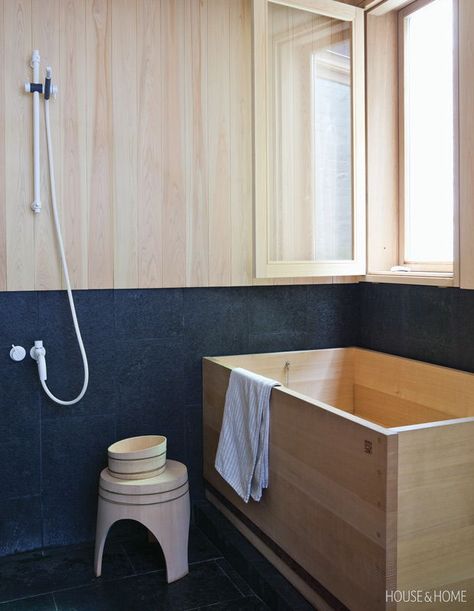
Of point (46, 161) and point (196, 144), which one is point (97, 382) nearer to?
point (46, 161)

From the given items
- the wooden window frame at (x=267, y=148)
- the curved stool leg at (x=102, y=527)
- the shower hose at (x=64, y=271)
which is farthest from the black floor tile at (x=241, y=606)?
the wooden window frame at (x=267, y=148)

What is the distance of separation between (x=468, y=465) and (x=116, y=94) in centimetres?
196

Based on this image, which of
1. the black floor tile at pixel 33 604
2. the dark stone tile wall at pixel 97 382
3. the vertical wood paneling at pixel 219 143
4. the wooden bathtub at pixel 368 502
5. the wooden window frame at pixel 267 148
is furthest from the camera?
the vertical wood paneling at pixel 219 143

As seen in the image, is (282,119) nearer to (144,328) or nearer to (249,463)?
(144,328)

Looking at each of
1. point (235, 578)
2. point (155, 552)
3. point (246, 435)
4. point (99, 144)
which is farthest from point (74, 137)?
point (235, 578)

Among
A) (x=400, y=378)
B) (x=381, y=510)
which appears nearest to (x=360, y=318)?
(x=400, y=378)

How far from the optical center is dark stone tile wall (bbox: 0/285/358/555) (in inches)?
100

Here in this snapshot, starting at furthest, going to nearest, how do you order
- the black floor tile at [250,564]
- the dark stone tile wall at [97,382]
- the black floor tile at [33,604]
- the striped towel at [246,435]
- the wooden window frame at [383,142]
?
the wooden window frame at [383,142]
the dark stone tile wall at [97,382]
the striped towel at [246,435]
the black floor tile at [33,604]
the black floor tile at [250,564]

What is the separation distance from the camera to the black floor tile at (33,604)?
2154 millimetres

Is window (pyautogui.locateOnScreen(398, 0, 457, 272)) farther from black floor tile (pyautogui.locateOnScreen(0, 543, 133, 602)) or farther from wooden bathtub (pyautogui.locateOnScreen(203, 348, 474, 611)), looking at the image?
black floor tile (pyautogui.locateOnScreen(0, 543, 133, 602))

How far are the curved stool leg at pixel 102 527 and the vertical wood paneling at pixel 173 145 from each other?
94cm

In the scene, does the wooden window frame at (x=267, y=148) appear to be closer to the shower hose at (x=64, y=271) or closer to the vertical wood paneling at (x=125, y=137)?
the vertical wood paneling at (x=125, y=137)

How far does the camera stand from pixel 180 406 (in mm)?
2828

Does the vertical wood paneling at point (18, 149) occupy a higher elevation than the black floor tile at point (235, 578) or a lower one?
higher
